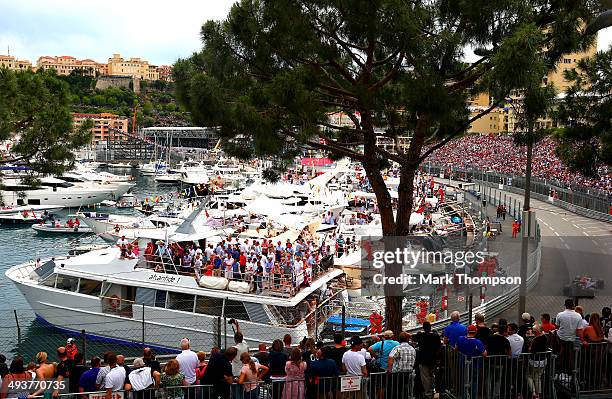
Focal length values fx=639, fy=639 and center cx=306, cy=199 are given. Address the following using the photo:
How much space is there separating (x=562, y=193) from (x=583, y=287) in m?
29.2

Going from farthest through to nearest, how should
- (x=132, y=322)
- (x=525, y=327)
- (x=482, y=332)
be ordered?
(x=132, y=322)
(x=525, y=327)
(x=482, y=332)

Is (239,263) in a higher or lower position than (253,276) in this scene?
higher

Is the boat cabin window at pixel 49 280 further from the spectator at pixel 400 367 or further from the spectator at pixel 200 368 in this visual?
the spectator at pixel 400 367

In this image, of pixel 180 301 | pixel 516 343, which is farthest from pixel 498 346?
pixel 180 301

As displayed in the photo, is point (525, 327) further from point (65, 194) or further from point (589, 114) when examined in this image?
point (65, 194)

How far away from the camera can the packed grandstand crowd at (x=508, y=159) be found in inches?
1853

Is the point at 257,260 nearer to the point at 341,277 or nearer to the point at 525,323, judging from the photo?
the point at 341,277

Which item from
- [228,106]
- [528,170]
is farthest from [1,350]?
[528,170]

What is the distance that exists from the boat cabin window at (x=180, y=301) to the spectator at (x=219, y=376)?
434 inches

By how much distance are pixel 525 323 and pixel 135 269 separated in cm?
1362

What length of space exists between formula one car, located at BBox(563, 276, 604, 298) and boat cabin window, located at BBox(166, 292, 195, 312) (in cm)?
1102

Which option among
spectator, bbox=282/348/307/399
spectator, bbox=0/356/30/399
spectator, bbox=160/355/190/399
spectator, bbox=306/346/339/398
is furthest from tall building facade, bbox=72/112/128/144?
spectator, bbox=306/346/339/398

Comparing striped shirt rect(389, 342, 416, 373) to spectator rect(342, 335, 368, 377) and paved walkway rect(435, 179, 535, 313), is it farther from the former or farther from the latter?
paved walkway rect(435, 179, 535, 313)

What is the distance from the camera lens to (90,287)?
21.7 m
